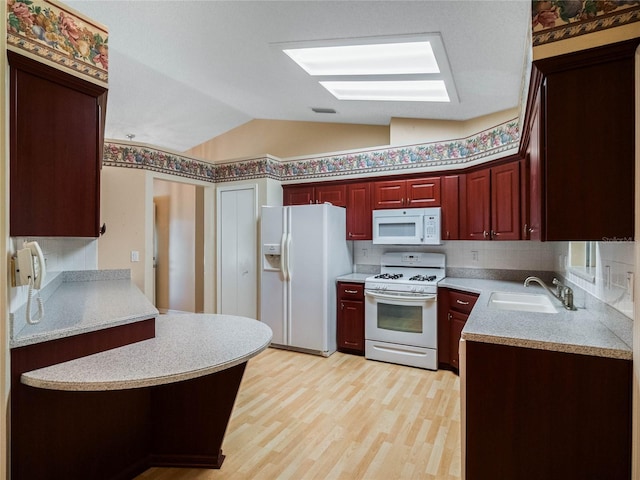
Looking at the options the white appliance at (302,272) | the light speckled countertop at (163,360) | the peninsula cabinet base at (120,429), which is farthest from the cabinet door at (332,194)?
→ the peninsula cabinet base at (120,429)

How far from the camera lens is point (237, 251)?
4293 mm

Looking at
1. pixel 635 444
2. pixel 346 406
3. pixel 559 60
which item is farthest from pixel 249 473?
pixel 559 60

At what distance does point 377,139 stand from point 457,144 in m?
1.04

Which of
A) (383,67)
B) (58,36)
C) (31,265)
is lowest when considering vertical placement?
(31,265)

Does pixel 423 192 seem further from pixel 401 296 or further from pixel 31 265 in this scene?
pixel 31 265

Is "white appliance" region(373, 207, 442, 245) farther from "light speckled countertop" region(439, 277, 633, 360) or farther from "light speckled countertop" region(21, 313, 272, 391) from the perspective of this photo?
"light speckled countertop" region(21, 313, 272, 391)

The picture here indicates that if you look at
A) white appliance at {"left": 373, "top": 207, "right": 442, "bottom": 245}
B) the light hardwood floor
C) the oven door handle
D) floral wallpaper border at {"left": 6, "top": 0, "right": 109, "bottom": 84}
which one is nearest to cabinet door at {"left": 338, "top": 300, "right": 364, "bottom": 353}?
the oven door handle

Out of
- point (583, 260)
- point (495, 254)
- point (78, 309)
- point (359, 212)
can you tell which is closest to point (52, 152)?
point (78, 309)

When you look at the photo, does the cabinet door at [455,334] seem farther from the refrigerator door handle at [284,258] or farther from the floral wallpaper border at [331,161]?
the refrigerator door handle at [284,258]

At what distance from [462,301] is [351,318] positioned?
119 centimetres

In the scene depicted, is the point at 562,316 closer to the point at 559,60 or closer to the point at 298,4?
the point at 559,60

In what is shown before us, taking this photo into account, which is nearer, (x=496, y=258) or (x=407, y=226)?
(x=496, y=258)

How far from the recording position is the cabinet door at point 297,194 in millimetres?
4199

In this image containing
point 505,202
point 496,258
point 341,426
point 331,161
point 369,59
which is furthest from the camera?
point 331,161
